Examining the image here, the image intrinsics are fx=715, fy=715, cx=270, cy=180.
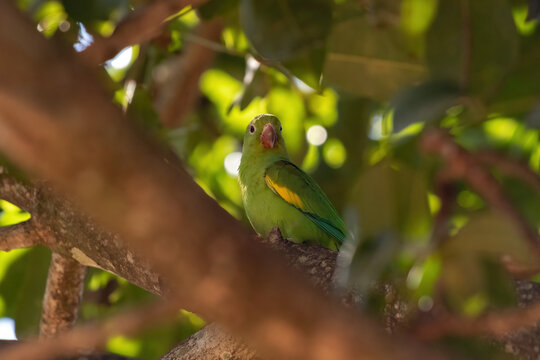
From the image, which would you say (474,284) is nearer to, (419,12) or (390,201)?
(390,201)

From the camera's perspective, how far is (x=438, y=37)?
1675 mm

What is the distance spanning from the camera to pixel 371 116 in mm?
3322

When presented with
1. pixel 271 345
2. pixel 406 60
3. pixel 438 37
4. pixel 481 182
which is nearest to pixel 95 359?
pixel 406 60

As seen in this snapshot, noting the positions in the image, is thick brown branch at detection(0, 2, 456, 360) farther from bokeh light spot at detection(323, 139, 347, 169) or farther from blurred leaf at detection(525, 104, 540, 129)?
bokeh light spot at detection(323, 139, 347, 169)

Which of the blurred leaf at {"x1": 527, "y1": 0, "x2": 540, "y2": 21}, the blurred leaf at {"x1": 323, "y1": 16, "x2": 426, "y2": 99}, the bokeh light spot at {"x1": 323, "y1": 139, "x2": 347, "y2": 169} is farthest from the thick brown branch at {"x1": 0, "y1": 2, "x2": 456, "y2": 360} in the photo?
the bokeh light spot at {"x1": 323, "y1": 139, "x2": 347, "y2": 169}

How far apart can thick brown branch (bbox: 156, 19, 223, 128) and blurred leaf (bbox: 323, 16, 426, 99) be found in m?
1.79

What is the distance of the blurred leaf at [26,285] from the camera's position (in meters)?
3.20

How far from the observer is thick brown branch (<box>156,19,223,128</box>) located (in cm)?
417

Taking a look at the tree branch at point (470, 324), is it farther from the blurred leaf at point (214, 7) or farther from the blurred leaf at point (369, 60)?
the blurred leaf at point (214, 7)

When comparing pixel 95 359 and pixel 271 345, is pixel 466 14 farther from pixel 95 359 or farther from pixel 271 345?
pixel 95 359

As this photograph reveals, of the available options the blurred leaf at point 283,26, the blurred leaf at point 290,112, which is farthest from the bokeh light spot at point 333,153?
the blurred leaf at point 283,26

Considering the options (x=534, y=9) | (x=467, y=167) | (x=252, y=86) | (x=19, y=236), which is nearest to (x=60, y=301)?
(x=19, y=236)

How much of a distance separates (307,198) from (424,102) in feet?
6.46

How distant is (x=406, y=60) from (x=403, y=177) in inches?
37.0
